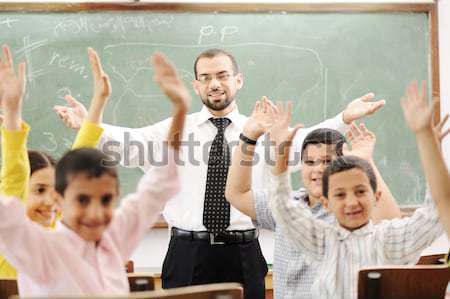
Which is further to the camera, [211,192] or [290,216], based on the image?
[211,192]

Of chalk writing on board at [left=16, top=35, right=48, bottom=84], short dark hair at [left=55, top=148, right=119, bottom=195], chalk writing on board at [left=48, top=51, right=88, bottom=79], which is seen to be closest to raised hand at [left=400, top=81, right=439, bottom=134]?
short dark hair at [left=55, top=148, right=119, bottom=195]

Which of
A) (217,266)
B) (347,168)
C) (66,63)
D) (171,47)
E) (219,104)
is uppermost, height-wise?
(171,47)

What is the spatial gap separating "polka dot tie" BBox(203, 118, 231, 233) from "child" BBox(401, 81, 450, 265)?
1336 mm

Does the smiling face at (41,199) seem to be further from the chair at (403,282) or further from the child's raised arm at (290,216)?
the chair at (403,282)

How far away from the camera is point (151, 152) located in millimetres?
3418

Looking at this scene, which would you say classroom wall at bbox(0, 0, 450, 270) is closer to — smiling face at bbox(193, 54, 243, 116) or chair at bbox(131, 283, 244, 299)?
smiling face at bbox(193, 54, 243, 116)

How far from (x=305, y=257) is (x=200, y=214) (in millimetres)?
911

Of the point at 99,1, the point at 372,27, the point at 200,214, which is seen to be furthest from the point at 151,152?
the point at 372,27

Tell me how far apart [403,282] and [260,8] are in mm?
2715

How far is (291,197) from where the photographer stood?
2.48 meters

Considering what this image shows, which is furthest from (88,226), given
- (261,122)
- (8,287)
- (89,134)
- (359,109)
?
(359,109)

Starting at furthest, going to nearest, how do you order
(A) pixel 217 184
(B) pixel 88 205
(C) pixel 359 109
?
(A) pixel 217 184
(C) pixel 359 109
(B) pixel 88 205

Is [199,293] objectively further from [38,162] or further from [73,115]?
[73,115]

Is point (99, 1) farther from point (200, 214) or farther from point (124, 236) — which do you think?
point (124, 236)
